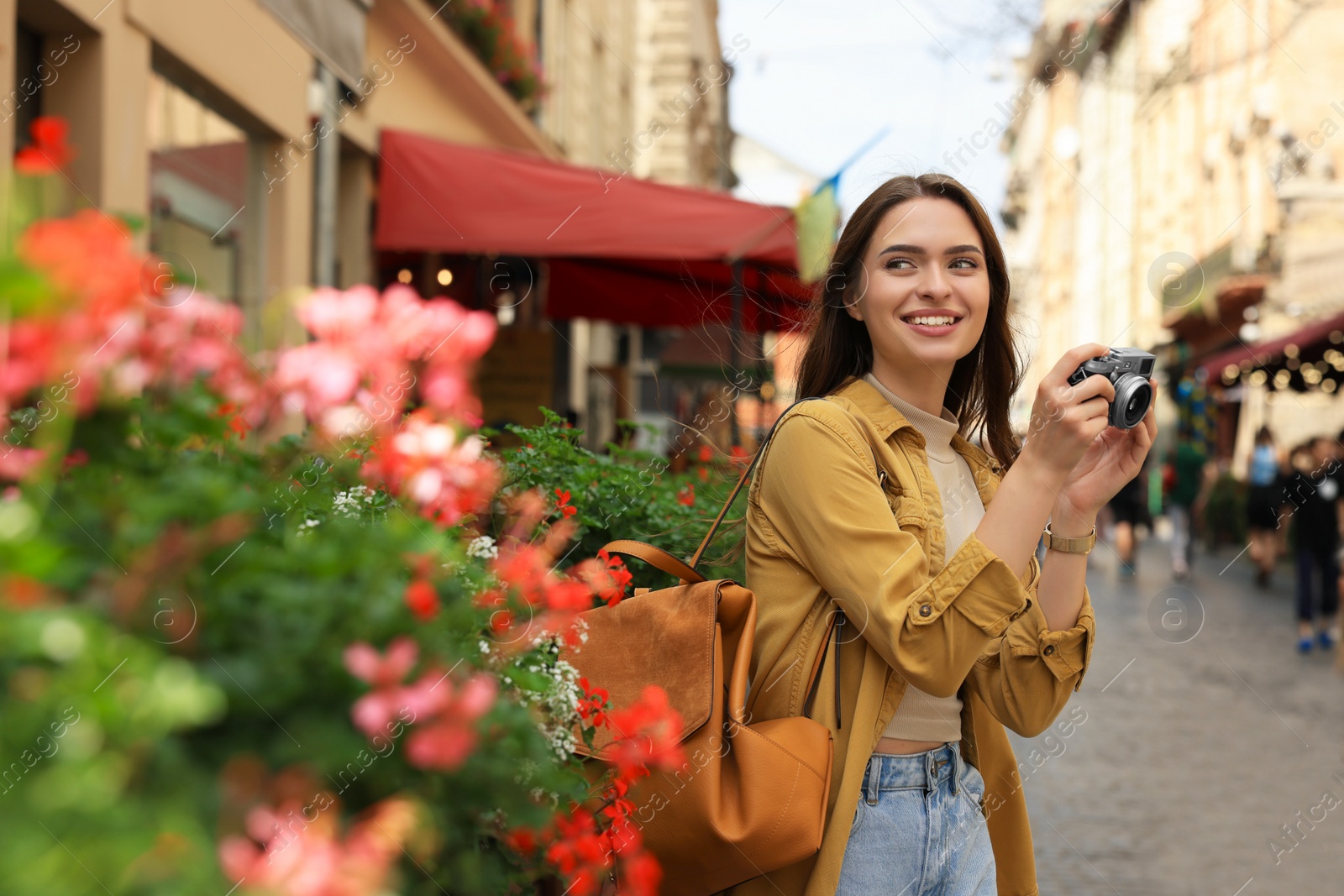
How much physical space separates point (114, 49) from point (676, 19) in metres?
20.4

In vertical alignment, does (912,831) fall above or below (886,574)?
below

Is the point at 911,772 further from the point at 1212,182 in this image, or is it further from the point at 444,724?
the point at 1212,182

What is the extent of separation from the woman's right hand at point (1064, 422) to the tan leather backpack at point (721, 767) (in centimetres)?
41

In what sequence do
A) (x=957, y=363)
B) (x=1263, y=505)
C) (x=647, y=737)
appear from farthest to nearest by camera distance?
(x=1263, y=505), (x=957, y=363), (x=647, y=737)

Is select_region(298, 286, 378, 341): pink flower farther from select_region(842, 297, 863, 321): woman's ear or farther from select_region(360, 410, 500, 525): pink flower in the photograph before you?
select_region(842, 297, 863, 321): woman's ear

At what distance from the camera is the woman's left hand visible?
1.95 meters

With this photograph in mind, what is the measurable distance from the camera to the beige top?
284 mm

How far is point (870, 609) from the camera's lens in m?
1.65

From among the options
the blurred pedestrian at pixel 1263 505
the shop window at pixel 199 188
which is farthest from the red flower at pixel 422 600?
the blurred pedestrian at pixel 1263 505

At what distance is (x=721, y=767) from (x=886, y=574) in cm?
34

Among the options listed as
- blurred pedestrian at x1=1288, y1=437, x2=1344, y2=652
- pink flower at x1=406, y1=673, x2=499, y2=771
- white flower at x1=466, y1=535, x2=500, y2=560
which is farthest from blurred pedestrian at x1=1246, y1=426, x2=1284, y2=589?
pink flower at x1=406, y1=673, x2=499, y2=771

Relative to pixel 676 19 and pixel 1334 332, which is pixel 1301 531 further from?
pixel 676 19

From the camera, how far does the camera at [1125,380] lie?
1775 millimetres

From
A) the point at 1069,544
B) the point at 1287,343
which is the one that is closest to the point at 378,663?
the point at 1069,544
